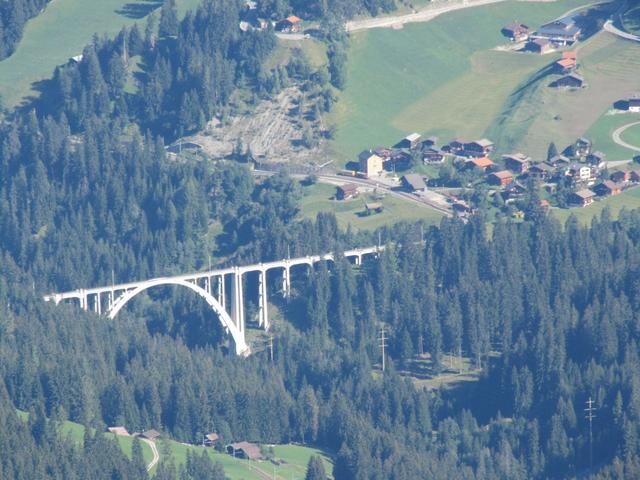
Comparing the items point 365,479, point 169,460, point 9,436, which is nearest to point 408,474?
point 365,479

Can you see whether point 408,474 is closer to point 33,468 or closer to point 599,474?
point 599,474

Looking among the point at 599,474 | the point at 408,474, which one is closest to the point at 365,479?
the point at 408,474

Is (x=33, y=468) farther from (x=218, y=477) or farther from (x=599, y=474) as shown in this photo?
(x=599, y=474)

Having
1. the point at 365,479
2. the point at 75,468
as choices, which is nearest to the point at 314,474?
the point at 365,479

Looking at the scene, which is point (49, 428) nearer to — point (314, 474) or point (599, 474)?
point (314, 474)

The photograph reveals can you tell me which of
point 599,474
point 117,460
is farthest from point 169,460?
point 599,474

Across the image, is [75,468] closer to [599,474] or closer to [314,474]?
[314,474]
